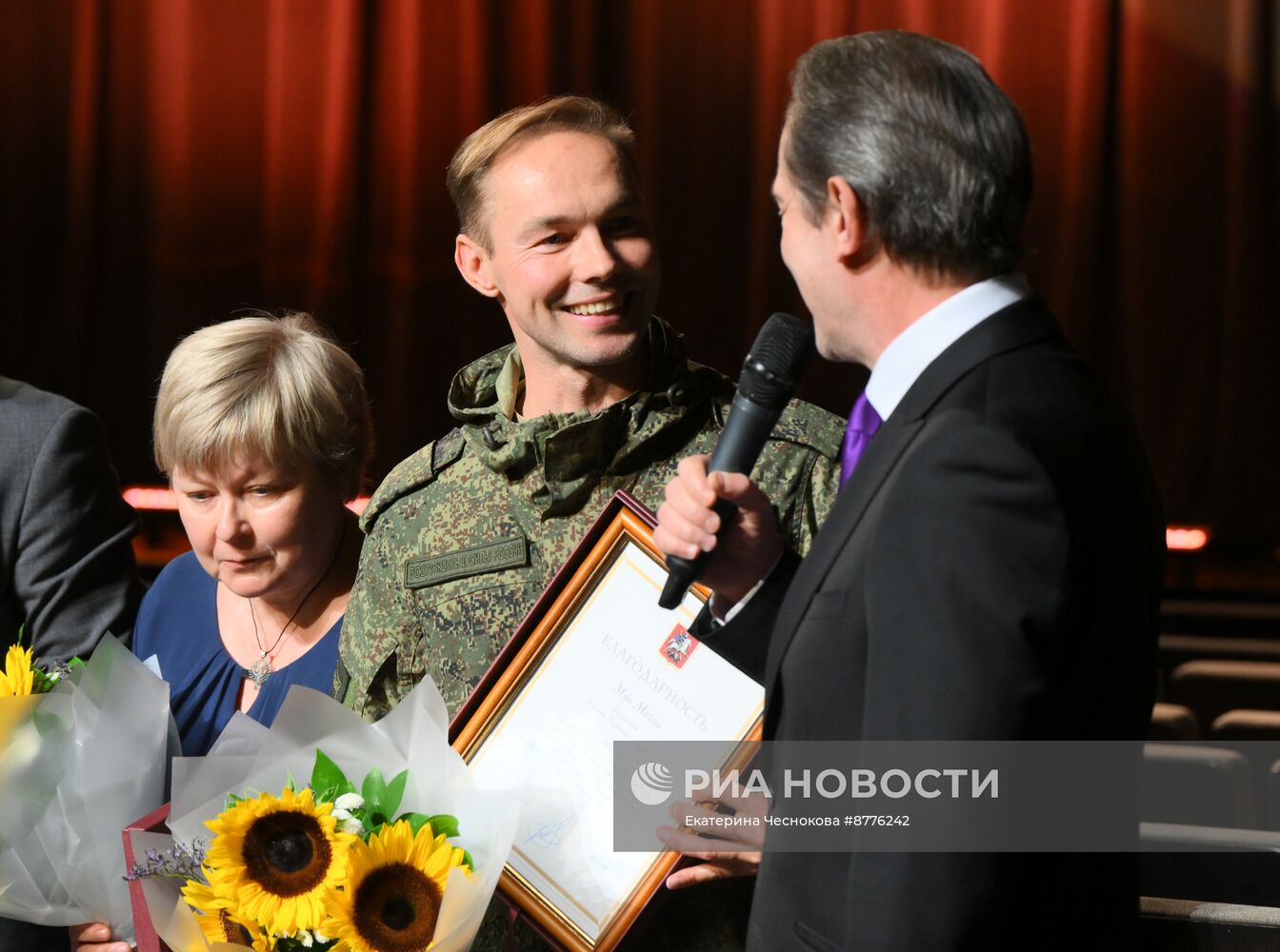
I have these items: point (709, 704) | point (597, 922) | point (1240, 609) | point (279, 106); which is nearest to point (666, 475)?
point (709, 704)

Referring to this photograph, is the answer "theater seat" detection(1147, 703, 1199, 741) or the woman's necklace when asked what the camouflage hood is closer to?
the woman's necklace

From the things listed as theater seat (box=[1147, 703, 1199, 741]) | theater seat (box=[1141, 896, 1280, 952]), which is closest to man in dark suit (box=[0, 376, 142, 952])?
theater seat (box=[1141, 896, 1280, 952])

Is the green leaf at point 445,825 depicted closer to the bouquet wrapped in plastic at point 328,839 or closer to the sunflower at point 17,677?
the bouquet wrapped in plastic at point 328,839

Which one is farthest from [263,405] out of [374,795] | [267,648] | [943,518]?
[943,518]

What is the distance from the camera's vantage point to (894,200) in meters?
0.96

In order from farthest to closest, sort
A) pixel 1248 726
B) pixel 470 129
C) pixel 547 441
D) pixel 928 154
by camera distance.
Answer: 1. pixel 470 129
2. pixel 1248 726
3. pixel 547 441
4. pixel 928 154

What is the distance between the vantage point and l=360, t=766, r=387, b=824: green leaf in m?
1.11

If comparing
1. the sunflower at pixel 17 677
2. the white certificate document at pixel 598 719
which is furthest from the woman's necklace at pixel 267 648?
the white certificate document at pixel 598 719

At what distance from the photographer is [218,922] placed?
1096 mm

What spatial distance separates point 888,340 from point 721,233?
16.5ft

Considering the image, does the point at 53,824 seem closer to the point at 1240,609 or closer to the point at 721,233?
the point at 1240,609

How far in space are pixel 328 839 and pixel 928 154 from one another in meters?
0.68

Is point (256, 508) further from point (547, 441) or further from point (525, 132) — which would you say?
point (525, 132)

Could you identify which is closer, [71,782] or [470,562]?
[71,782]
